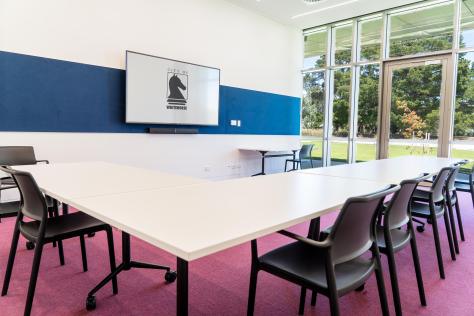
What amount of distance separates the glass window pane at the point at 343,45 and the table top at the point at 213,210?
18.2ft

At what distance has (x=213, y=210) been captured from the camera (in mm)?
1451

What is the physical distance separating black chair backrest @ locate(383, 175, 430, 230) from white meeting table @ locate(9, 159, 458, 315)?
223mm

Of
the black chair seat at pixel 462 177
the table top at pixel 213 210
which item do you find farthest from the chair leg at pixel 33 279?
the black chair seat at pixel 462 177

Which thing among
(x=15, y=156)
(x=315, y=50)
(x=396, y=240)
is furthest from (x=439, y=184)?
(x=315, y=50)

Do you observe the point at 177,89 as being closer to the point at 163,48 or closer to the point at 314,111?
the point at 163,48

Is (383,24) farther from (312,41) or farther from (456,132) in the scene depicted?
(456,132)

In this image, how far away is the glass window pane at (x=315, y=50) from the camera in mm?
7508

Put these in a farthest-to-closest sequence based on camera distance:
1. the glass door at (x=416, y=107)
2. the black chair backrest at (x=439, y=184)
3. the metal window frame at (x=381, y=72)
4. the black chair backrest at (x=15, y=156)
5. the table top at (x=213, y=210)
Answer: the glass door at (x=416, y=107)
the metal window frame at (x=381, y=72)
the black chair backrest at (x=15, y=156)
the black chair backrest at (x=439, y=184)
the table top at (x=213, y=210)

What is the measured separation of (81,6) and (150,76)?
1225 millimetres

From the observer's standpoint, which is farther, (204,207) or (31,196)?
(31,196)

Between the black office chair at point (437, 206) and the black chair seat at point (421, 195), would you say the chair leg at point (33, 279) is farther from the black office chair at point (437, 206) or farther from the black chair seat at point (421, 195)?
the black chair seat at point (421, 195)

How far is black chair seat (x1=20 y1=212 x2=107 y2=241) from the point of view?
1.91 meters

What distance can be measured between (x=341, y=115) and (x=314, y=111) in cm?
75

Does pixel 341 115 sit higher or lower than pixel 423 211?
higher
